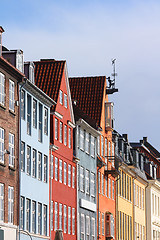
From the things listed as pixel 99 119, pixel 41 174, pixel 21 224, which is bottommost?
pixel 21 224

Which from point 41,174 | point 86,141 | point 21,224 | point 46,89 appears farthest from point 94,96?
point 21,224

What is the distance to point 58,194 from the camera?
58.2m

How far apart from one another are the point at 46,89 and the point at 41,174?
27.5 ft

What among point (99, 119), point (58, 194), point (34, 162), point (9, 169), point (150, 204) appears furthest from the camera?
point (150, 204)

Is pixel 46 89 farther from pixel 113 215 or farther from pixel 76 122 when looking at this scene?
pixel 113 215

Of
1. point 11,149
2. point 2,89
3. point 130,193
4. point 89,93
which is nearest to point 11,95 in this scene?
point 2,89

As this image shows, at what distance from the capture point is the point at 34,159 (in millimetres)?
52219

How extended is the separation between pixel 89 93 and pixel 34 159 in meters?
24.8

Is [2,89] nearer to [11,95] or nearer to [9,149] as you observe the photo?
[11,95]

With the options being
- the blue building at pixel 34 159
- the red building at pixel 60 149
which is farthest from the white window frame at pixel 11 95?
the red building at pixel 60 149

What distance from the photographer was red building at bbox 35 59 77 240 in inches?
2259

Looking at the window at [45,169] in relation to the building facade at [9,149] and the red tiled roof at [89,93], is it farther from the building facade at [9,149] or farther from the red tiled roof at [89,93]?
the red tiled roof at [89,93]

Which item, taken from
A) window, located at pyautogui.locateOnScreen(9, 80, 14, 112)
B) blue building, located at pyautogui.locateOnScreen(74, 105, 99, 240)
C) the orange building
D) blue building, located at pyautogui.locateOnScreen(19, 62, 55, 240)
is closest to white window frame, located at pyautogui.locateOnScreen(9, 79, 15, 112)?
window, located at pyautogui.locateOnScreen(9, 80, 14, 112)

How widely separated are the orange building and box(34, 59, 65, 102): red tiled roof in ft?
37.4
